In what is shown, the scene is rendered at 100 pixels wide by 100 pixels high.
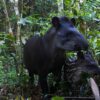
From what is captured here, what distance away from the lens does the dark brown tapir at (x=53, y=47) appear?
146 inches

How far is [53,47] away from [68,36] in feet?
1.15

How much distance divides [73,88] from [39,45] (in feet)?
2.43

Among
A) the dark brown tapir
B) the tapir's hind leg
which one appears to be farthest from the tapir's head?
the tapir's hind leg

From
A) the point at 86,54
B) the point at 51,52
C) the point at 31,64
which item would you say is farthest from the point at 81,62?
the point at 31,64

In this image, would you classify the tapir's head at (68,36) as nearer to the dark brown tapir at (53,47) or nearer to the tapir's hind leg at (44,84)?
the dark brown tapir at (53,47)

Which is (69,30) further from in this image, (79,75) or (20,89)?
(20,89)

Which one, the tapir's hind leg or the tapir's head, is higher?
the tapir's head

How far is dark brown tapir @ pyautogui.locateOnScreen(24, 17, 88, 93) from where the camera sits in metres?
3.71

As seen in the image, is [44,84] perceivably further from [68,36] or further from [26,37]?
[26,37]

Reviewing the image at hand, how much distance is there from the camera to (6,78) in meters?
4.76

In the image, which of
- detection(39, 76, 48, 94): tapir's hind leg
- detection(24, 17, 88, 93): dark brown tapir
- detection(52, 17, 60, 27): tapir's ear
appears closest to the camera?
detection(24, 17, 88, 93): dark brown tapir

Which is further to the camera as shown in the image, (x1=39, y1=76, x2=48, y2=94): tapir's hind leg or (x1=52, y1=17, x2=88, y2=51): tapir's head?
(x1=39, y1=76, x2=48, y2=94): tapir's hind leg

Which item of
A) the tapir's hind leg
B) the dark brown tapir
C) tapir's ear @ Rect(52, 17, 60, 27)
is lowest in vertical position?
the tapir's hind leg

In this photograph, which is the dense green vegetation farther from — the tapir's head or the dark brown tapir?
the tapir's head
